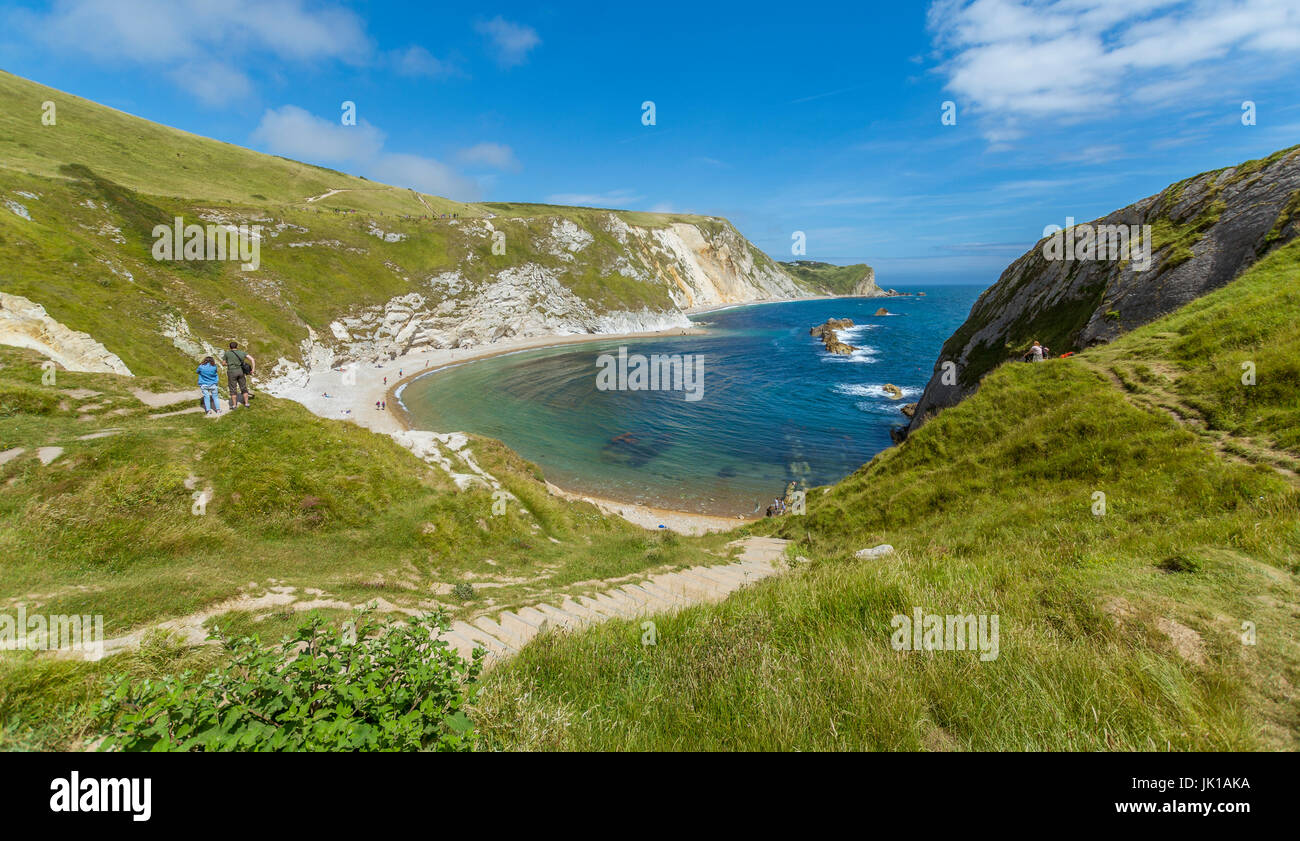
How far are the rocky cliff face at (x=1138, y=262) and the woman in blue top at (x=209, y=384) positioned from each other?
34148 millimetres

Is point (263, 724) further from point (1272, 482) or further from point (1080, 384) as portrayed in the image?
point (1080, 384)

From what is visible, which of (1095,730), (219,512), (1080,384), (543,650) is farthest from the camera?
(1080,384)

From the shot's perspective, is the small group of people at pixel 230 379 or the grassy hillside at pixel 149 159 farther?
the grassy hillside at pixel 149 159

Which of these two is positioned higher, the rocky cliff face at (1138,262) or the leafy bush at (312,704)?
the rocky cliff face at (1138,262)

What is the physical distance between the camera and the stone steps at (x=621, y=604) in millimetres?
8062

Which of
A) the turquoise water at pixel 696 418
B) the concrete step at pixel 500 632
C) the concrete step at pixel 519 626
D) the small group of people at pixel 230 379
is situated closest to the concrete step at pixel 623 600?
the concrete step at pixel 519 626

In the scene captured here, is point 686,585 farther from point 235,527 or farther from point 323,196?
point 323,196

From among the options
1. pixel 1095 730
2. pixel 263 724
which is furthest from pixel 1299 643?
pixel 263 724

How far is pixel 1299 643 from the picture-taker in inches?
169

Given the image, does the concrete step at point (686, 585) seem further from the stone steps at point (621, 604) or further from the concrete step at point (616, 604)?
the concrete step at point (616, 604)

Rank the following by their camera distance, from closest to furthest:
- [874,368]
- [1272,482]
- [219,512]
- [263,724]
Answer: [263,724] → [1272,482] → [219,512] → [874,368]

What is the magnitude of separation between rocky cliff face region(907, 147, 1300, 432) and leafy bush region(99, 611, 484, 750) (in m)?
27.0
